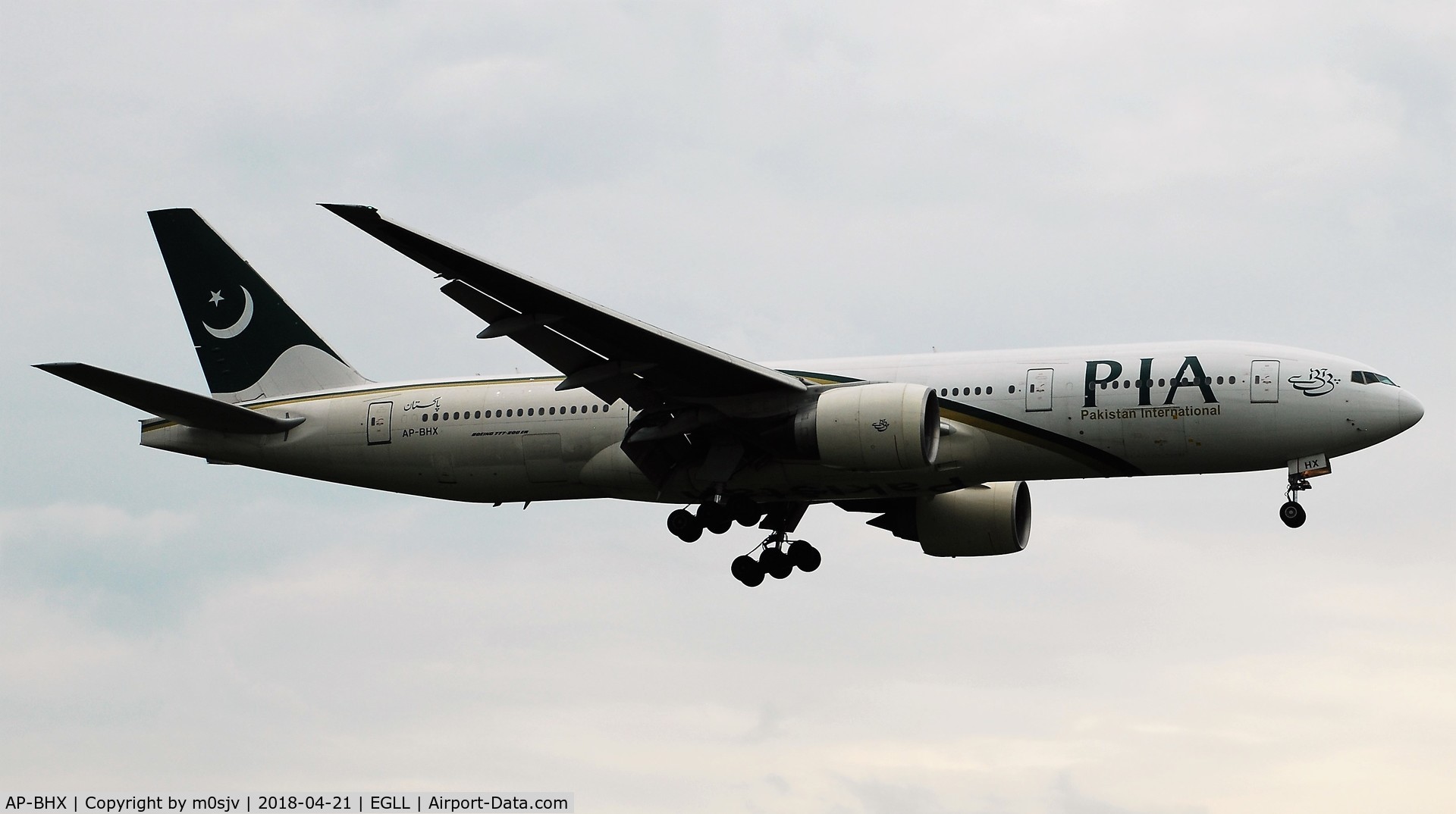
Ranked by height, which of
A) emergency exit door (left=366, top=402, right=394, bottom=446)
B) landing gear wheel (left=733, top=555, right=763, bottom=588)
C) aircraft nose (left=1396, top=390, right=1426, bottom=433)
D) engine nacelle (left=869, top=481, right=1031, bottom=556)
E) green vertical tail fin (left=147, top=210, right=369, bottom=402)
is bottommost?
landing gear wheel (left=733, top=555, right=763, bottom=588)

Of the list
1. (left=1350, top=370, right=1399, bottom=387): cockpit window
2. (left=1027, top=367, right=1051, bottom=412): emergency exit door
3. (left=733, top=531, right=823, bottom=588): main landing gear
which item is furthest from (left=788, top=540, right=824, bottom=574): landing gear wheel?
(left=1350, top=370, right=1399, bottom=387): cockpit window

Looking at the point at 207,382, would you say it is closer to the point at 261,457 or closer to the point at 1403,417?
the point at 261,457

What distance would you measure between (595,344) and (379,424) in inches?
266

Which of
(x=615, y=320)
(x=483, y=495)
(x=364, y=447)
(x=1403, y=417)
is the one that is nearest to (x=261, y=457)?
(x=364, y=447)

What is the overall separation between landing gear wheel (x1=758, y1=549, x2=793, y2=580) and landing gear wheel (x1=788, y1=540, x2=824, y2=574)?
0.44ft

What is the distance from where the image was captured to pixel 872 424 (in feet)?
92.8

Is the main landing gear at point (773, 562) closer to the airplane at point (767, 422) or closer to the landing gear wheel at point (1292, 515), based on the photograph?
the airplane at point (767, 422)

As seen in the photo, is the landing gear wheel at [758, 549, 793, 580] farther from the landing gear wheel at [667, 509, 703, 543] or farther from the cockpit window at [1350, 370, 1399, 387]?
the cockpit window at [1350, 370, 1399, 387]

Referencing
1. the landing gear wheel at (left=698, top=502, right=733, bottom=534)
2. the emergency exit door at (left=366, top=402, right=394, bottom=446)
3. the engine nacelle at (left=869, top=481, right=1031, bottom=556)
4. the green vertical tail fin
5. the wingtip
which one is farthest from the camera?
the green vertical tail fin

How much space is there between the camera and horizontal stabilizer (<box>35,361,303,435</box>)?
2983 centimetres

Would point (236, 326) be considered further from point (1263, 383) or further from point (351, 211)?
point (1263, 383)

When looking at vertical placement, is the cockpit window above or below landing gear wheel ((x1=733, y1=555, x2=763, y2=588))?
above

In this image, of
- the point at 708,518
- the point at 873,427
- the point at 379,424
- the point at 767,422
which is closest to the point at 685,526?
the point at 708,518

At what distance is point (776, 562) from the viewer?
35.3 meters
